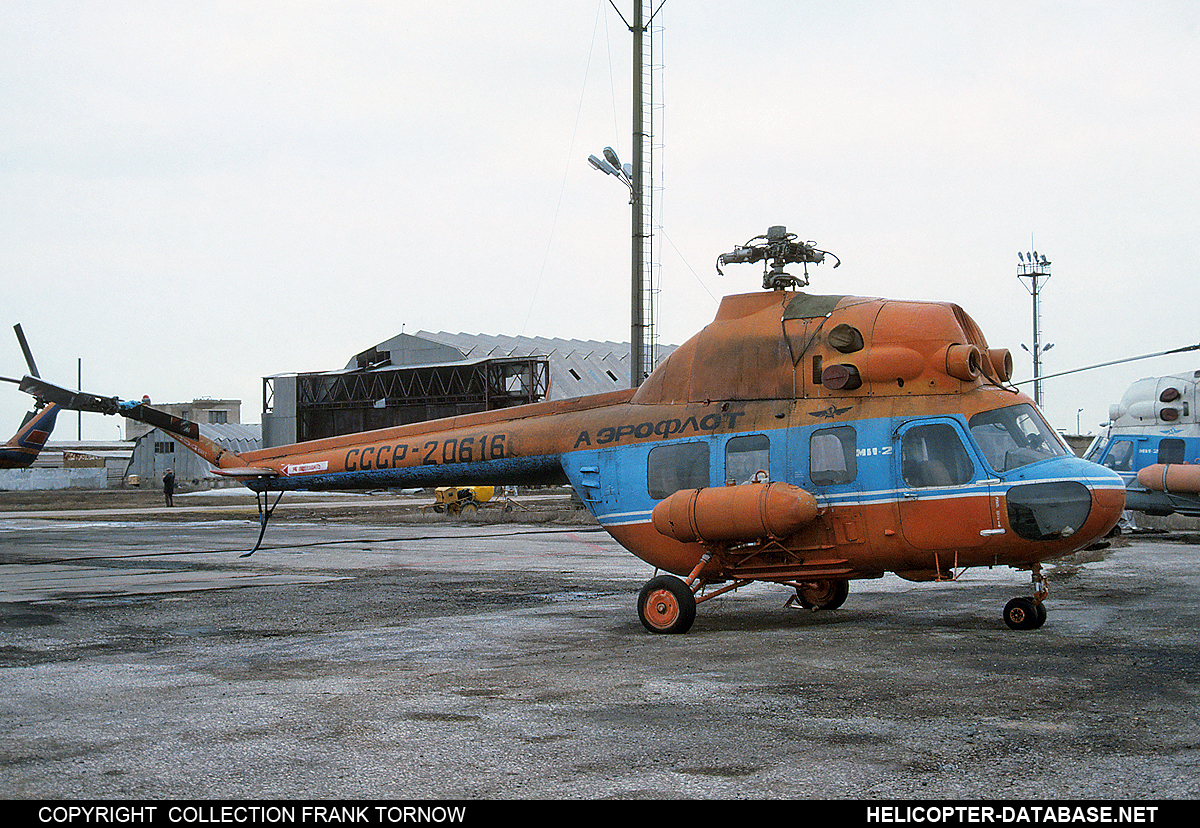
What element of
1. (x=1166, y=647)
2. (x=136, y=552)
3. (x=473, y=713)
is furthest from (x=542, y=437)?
(x=136, y=552)

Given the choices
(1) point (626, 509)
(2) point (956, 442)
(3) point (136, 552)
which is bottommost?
(3) point (136, 552)

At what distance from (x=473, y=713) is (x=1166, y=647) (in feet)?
21.0

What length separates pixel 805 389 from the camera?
10.9 meters

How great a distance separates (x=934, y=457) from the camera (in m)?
10.1

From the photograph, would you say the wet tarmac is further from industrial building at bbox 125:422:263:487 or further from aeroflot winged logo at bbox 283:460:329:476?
industrial building at bbox 125:422:263:487

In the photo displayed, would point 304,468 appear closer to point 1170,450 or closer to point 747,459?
point 747,459

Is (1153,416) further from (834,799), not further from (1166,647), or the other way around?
(834,799)

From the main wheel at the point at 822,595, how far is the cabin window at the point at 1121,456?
13.4 meters

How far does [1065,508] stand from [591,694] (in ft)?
16.3

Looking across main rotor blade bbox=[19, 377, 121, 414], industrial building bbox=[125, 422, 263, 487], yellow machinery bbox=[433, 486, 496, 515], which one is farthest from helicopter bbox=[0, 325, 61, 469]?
industrial building bbox=[125, 422, 263, 487]

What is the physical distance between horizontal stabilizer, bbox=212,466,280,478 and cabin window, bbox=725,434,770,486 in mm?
6661

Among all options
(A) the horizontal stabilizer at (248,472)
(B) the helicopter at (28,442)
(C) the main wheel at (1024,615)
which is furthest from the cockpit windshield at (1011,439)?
(B) the helicopter at (28,442)

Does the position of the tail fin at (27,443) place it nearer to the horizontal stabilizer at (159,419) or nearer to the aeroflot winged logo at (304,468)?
the horizontal stabilizer at (159,419)

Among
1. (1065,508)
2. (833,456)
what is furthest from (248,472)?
(1065,508)
